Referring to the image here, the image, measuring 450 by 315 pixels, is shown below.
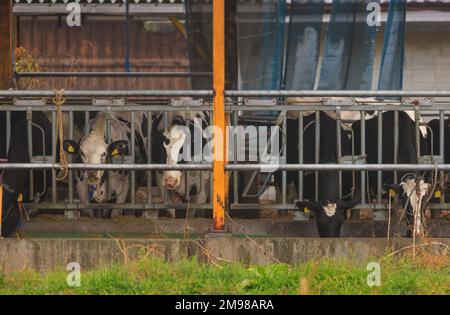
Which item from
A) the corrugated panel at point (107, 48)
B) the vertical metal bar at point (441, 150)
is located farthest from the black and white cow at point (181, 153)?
the corrugated panel at point (107, 48)

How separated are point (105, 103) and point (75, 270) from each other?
2933mm

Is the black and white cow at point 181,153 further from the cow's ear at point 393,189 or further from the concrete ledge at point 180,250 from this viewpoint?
the concrete ledge at point 180,250

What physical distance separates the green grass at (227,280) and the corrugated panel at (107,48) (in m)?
10.8

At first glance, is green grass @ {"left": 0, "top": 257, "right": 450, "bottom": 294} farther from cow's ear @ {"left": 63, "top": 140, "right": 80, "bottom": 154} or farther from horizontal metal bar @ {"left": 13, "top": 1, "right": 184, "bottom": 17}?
horizontal metal bar @ {"left": 13, "top": 1, "right": 184, "bottom": 17}

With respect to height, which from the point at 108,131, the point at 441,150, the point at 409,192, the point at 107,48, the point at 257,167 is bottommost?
the point at 409,192

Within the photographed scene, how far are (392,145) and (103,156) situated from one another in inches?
110

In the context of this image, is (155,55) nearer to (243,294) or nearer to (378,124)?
(378,124)

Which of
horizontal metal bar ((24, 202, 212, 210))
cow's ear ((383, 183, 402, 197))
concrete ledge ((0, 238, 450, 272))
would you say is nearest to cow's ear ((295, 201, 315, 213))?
cow's ear ((383, 183, 402, 197))

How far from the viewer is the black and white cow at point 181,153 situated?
11.4m

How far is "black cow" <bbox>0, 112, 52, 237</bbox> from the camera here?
10758mm

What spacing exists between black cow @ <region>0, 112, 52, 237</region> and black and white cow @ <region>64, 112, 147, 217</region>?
0.37 m

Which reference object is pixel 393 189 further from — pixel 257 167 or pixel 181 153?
pixel 181 153

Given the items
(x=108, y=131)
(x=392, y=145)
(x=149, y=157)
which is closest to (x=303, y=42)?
(x=392, y=145)

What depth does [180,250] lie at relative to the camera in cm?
891
